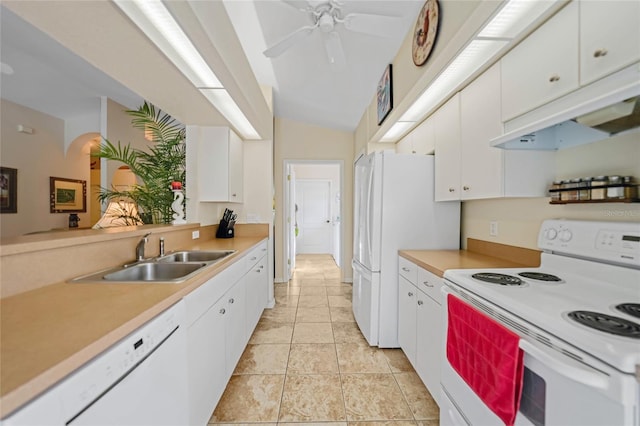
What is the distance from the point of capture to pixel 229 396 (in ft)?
5.57

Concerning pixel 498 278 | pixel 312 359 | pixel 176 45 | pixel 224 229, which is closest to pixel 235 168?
pixel 224 229

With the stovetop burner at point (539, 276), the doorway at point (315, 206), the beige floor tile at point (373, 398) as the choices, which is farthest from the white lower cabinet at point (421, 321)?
the doorway at point (315, 206)

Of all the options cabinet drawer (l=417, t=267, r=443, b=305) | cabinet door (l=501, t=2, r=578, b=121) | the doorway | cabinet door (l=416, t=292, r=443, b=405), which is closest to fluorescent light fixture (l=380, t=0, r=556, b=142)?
cabinet door (l=501, t=2, r=578, b=121)

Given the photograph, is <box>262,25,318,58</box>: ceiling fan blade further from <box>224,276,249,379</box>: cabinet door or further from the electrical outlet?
the electrical outlet

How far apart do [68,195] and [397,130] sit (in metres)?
3.97

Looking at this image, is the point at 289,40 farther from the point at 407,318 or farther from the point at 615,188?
the point at 407,318

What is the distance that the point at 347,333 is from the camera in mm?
2566

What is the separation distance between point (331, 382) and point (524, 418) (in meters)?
1.29

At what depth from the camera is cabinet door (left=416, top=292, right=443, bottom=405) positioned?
1498mm

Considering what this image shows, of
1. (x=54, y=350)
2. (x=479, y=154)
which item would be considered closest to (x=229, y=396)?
(x=54, y=350)

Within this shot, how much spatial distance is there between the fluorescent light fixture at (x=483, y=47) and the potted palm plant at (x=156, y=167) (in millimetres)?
2350

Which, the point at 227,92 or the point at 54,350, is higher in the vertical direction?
the point at 227,92

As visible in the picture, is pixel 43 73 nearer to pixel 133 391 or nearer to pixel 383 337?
pixel 133 391

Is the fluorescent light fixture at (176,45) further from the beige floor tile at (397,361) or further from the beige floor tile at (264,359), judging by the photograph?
the beige floor tile at (397,361)
